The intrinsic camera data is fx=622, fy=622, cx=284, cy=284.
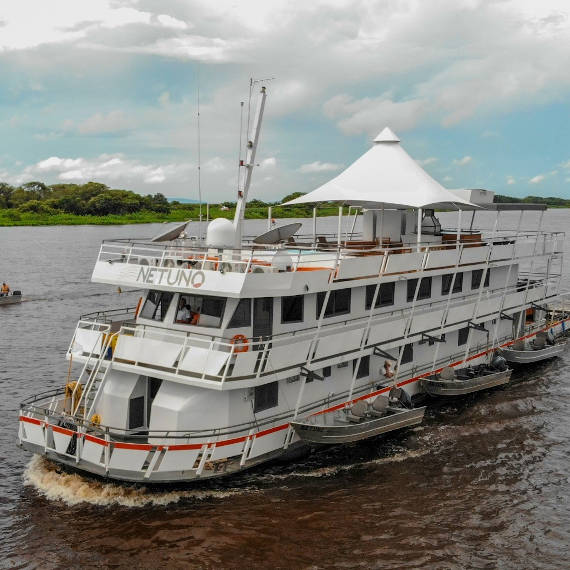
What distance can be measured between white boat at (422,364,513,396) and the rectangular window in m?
1.29

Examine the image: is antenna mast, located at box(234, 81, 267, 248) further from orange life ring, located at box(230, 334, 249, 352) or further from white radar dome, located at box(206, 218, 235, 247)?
orange life ring, located at box(230, 334, 249, 352)

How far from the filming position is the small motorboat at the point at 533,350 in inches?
1105

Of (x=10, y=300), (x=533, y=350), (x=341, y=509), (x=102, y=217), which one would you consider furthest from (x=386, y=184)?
(x=102, y=217)

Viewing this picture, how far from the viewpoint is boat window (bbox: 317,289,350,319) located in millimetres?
19094

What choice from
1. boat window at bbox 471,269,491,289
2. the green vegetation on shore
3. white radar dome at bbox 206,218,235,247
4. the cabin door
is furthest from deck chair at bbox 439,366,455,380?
the green vegetation on shore

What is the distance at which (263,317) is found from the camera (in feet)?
57.0

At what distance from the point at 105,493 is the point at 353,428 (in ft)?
23.0

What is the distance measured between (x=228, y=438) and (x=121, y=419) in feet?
10.1

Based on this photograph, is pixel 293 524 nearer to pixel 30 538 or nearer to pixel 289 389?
pixel 289 389

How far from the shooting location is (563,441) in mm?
21781

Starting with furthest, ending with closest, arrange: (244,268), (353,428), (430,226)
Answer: (430,226), (353,428), (244,268)

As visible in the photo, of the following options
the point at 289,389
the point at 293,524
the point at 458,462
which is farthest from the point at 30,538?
the point at 458,462

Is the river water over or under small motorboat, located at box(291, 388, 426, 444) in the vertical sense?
under

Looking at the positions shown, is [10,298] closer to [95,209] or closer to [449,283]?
[449,283]
